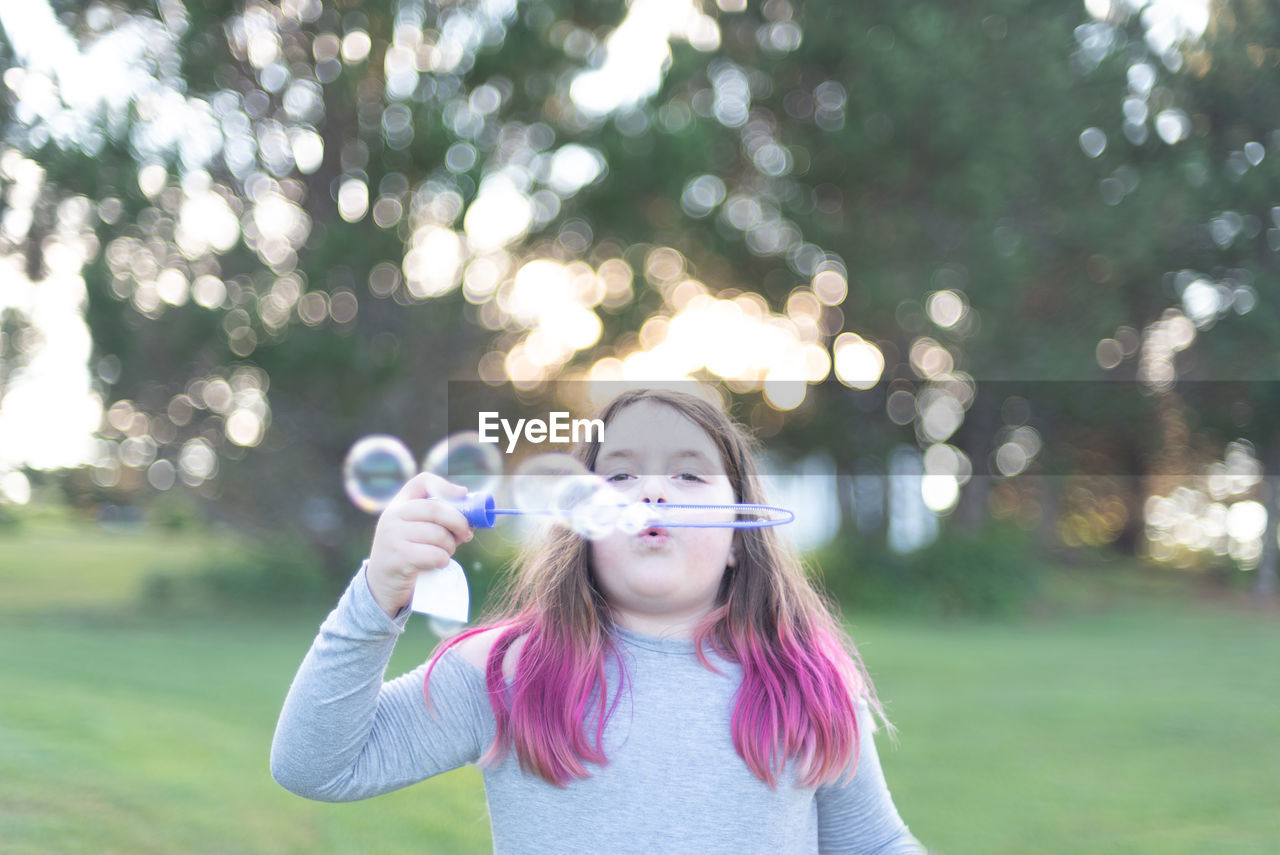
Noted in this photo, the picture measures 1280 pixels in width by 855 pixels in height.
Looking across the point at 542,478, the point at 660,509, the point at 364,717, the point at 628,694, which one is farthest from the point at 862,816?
the point at 542,478

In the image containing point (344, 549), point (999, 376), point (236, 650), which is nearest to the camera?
point (236, 650)

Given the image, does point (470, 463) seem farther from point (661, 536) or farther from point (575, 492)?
point (661, 536)

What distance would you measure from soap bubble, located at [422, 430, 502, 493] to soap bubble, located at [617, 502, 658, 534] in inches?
37.0

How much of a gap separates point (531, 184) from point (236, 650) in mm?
4527

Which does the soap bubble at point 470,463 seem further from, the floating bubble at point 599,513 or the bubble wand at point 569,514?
the floating bubble at point 599,513

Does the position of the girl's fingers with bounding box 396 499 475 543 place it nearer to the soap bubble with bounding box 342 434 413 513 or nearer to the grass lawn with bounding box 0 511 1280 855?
the soap bubble with bounding box 342 434 413 513

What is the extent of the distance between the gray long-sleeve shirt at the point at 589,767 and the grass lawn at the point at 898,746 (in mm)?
2234

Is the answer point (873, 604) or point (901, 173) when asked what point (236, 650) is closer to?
point (873, 604)

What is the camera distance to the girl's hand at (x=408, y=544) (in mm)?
1072

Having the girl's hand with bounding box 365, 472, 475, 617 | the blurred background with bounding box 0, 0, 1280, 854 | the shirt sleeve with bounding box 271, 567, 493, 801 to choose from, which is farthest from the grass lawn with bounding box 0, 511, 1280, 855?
the girl's hand with bounding box 365, 472, 475, 617

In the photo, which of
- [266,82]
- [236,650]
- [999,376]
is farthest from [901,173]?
[236,650]

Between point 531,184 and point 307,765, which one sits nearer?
point 307,765

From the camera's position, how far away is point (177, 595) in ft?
35.1

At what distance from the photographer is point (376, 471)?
237 cm
